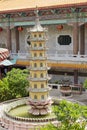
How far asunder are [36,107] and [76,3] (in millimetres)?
9135

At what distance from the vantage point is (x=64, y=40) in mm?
27250

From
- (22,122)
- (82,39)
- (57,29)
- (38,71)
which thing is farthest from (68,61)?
(22,122)

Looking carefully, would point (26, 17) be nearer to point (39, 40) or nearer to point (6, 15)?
point (6, 15)

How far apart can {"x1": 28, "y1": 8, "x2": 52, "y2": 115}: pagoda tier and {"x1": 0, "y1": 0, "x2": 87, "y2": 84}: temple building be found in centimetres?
707

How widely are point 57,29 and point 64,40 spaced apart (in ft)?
3.38

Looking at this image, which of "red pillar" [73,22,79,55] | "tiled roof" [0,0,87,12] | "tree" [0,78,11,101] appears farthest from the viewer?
"red pillar" [73,22,79,55]

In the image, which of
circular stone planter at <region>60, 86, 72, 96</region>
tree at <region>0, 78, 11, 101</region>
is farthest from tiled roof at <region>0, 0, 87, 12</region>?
tree at <region>0, 78, 11, 101</region>

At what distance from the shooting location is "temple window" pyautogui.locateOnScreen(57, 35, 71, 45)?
26.9 metres

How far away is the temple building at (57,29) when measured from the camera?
2374 cm

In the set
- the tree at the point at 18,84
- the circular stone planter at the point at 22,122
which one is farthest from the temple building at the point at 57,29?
the circular stone planter at the point at 22,122

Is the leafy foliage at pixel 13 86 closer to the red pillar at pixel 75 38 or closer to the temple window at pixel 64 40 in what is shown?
the red pillar at pixel 75 38

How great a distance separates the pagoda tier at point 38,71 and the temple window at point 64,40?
10.8 metres

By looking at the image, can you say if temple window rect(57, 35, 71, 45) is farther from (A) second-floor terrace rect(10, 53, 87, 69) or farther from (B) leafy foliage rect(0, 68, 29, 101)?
(B) leafy foliage rect(0, 68, 29, 101)

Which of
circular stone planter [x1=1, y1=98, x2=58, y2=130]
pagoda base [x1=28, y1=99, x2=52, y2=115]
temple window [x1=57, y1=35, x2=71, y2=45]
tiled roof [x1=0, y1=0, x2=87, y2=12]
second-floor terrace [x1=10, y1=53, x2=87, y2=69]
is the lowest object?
circular stone planter [x1=1, y1=98, x2=58, y2=130]
